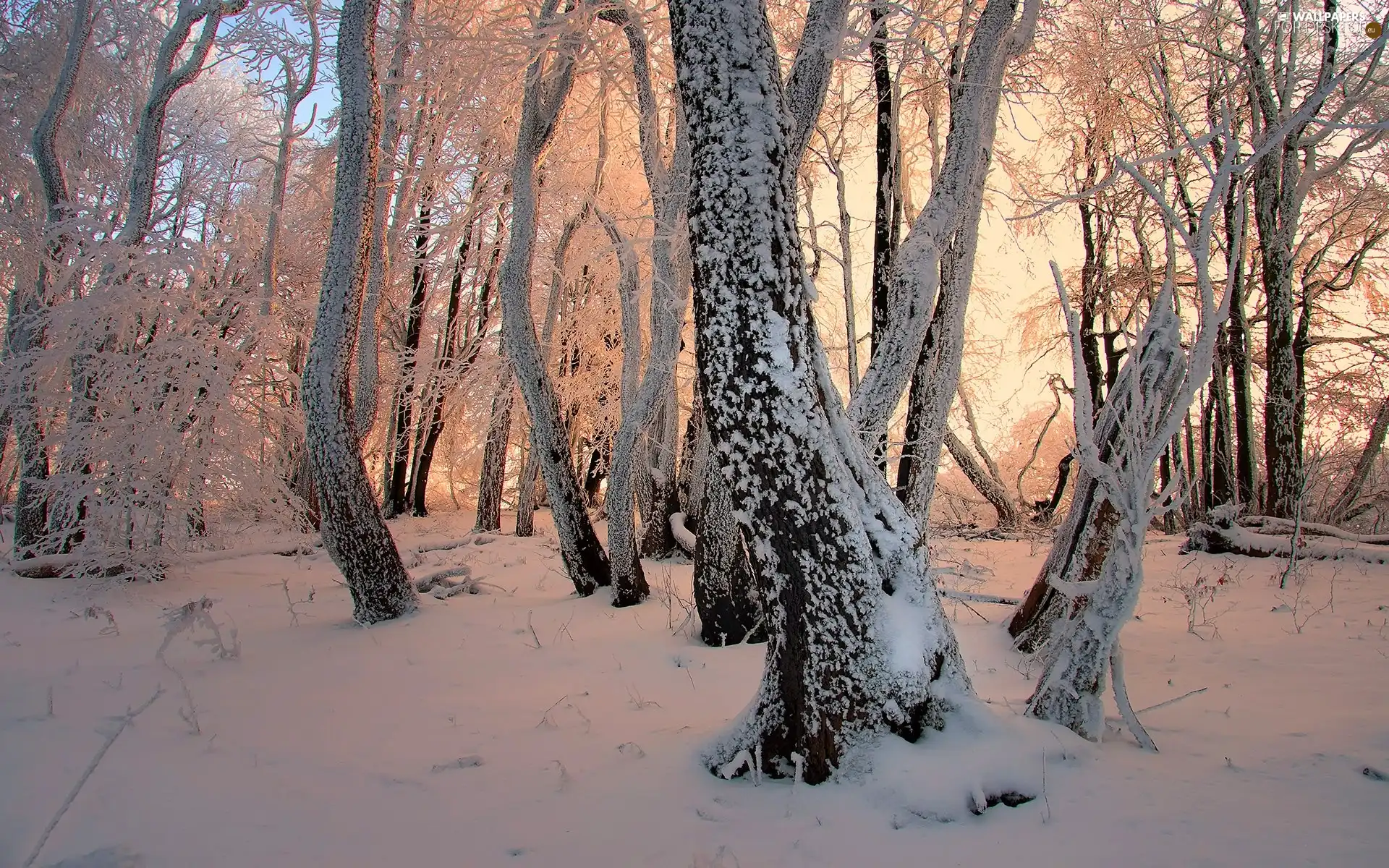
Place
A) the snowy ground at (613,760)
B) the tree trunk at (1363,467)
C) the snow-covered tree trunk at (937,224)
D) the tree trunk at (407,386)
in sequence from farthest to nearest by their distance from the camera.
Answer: the tree trunk at (407,386) < the tree trunk at (1363,467) < the snow-covered tree trunk at (937,224) < the snowy ground at (613,760)

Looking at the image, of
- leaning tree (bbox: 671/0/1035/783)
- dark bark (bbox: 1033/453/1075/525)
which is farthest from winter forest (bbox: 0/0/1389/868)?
dark bark (bbox: 1033/453/1075/525)

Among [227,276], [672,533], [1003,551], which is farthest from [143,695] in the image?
[1003,551]

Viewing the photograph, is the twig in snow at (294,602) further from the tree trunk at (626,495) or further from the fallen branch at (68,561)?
the tree trunk at (626,495)

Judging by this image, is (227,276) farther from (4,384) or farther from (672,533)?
→ (672,533)

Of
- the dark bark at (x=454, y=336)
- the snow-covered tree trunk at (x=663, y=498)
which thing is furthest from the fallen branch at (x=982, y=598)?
the dark bark at (x=454, y=336)

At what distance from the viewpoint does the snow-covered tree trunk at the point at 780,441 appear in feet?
9.01

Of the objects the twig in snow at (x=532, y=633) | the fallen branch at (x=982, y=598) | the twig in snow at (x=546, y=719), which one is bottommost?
the twig in snow at (x=546, y=719)

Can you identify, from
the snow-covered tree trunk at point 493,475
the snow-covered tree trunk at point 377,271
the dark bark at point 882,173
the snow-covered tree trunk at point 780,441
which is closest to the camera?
the snow-covered tree trunk at point 780,441

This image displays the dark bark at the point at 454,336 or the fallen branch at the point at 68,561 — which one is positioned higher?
the dark bark at the point at 454,336

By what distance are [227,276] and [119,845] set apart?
809 centimetres

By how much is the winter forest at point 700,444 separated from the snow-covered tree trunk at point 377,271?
0.25 feet

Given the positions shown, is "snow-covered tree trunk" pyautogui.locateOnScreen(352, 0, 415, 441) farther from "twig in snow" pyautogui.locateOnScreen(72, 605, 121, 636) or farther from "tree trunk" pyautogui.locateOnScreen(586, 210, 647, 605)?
"tree trunk" pyautogui.locateOnScreen(586, 210, 647, 605)

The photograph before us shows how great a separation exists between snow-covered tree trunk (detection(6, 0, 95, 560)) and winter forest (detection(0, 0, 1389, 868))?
50mm

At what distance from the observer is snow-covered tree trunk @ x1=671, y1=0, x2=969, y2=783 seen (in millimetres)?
2746
